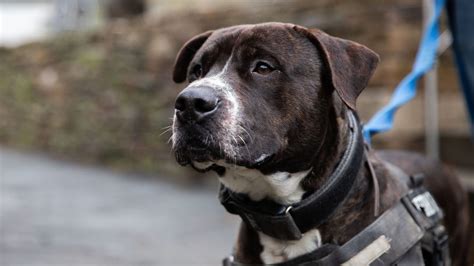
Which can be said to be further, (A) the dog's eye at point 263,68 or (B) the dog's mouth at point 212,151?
(A) the dog's eye at point 263,68

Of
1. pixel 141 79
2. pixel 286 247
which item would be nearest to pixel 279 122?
pixel 286 247

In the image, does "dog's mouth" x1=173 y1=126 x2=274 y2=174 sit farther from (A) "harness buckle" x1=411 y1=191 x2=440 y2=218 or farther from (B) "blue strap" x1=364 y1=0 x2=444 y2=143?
(B) "blue strap" x1=364 y1=0 x2=444 y2=143

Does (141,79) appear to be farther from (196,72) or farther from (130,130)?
(196,72)

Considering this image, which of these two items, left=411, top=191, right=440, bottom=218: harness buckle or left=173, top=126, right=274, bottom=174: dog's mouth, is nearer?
left=173, top=126, right=274, bottom=174: dog's mouth

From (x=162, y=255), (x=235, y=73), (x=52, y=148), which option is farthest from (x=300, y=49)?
(x=52, y=148)

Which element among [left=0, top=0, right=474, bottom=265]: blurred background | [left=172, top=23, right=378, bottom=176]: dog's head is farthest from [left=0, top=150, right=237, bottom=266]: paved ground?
[left=172, top=23, right=378, bottom=176]: dog's head

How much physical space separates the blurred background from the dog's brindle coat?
271 centimetres

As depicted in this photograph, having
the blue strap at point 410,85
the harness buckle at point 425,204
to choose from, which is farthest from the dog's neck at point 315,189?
the blue strap at point 410,85

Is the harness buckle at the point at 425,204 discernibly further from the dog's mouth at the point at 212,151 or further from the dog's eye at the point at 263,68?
the dog's eye at the point at 263,68

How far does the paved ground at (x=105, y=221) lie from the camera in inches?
229

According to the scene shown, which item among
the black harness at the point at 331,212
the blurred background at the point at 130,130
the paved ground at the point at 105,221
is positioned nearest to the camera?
the black harness at the point at 331,212

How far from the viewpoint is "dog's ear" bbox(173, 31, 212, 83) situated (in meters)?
3.59

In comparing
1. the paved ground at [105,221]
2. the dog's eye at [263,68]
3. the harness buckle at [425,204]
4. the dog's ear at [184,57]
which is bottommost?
the paved ground at [105,221]

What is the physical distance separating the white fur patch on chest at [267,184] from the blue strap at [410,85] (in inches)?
31.1
